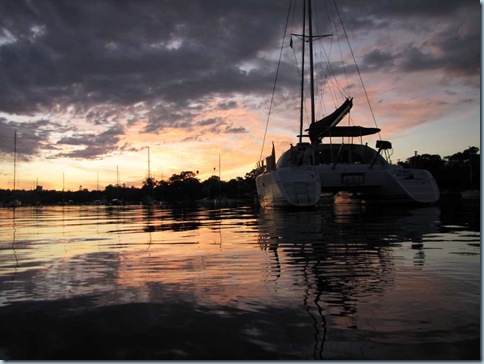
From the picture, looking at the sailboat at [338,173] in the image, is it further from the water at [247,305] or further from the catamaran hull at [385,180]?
the water at [247,305]

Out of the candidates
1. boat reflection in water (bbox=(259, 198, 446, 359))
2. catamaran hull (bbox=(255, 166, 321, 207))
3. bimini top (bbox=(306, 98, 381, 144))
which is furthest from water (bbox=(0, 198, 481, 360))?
bimini top (bbox=(306, 98, 381, 144))

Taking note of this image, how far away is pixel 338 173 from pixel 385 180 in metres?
2.17

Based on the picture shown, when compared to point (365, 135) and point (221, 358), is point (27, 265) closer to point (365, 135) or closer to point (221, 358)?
point (221, 358)

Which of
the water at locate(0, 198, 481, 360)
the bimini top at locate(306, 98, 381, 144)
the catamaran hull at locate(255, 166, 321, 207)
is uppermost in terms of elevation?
the bimini top at locate(306, 98, 381, 144)

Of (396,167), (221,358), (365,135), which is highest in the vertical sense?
(365,135)

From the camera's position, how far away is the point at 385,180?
20547 mm

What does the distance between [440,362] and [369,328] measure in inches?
18.7

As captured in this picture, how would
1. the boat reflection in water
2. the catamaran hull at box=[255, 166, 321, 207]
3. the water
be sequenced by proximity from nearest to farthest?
the water → the boat reflection in water → the catamaran hull at box=[255, 166, 321, 207]

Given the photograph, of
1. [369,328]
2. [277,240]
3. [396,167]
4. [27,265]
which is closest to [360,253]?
[277,240]

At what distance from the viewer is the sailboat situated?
→ 18719 millimetres

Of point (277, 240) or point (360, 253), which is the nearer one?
point (360, 253)

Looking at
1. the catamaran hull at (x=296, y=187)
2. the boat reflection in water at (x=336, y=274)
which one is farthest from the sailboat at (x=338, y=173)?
the boat reflection in water at (x=336, y=274)

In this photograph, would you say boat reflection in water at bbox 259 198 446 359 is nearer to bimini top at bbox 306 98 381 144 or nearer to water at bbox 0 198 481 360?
water at bbox 0 198 481 360

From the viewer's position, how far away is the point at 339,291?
3.43m
